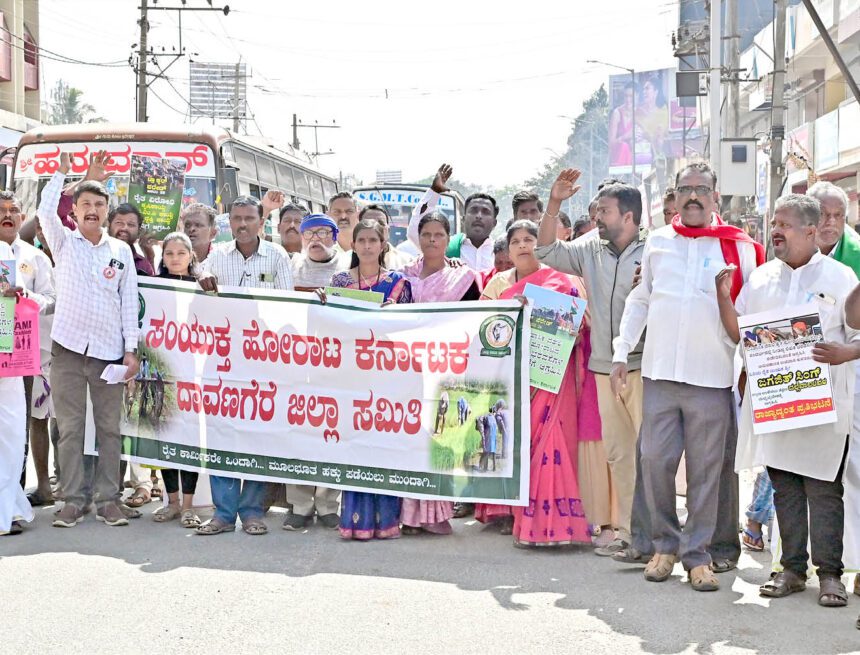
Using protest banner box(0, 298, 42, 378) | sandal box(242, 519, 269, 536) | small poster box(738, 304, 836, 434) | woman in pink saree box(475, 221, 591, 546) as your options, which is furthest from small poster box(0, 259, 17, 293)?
small poster box(738, 304, 836, 434)

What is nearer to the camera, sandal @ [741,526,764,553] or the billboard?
sandal @ [741,526,764,553]

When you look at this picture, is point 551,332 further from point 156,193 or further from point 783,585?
point 156,193

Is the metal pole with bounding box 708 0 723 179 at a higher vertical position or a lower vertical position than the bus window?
higher

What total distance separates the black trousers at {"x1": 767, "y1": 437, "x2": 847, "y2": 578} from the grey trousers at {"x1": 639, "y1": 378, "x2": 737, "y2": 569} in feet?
1.13

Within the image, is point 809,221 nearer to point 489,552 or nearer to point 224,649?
point 489,552

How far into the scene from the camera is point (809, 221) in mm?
5469

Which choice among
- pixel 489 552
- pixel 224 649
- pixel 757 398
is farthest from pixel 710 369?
pixel 224 649

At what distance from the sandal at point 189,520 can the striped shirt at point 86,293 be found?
1.07m

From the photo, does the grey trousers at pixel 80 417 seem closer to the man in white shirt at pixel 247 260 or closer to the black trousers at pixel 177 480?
the black trousers at pixel 177 480

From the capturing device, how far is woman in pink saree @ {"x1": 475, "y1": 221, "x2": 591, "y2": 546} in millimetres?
6520

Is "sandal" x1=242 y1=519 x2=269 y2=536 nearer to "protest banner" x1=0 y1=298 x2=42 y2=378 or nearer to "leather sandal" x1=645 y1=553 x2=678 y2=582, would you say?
"protest banner" x1=0 y1=298 x2=42 y2=378

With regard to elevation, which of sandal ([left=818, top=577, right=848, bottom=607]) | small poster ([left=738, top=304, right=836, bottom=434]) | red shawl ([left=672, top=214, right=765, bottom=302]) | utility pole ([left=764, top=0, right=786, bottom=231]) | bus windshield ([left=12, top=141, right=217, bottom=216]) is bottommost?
sandal ([left=818, top=577, right=848, bottom=607])

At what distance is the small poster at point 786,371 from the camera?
534 centimetres

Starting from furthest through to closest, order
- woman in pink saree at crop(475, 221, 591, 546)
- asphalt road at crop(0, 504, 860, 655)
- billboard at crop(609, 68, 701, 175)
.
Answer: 1. billboard at crop(609, 68, 701, 175)
2. woman in pink saree at crop(475, 221, 591, 546)
3. asphalt road at crop(0, 504, 860, 655)
